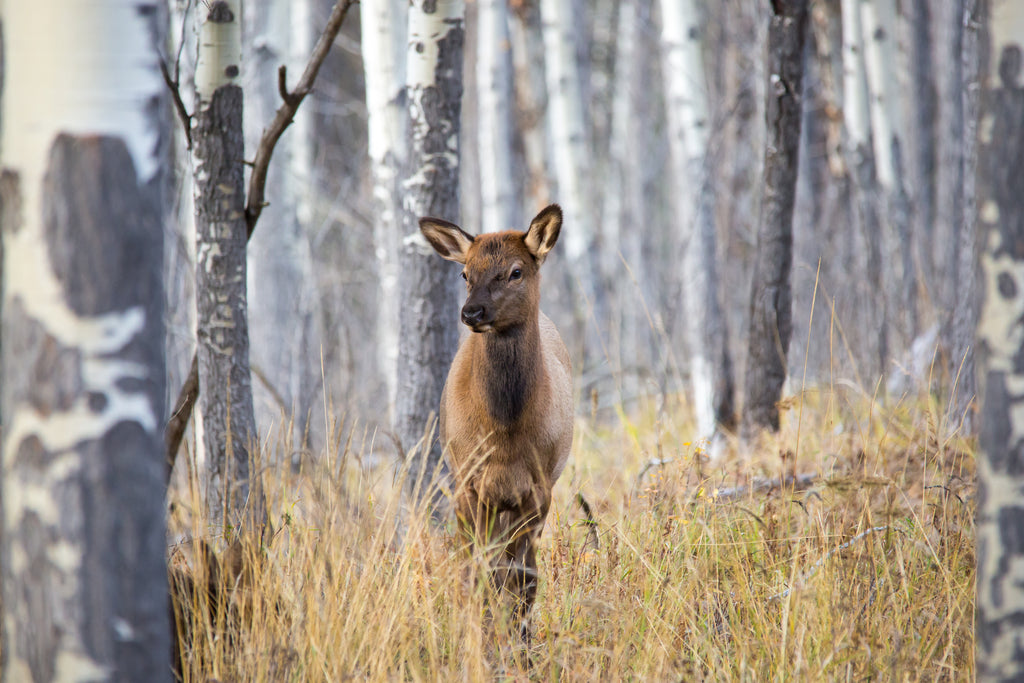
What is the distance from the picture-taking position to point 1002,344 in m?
2.46

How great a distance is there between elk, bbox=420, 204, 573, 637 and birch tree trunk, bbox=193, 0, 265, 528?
938 mm

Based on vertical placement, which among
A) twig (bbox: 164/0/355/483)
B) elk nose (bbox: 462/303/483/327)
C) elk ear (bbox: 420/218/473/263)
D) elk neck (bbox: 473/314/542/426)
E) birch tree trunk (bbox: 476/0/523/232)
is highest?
birch tree trunk (bbox: 476/0/523/232)

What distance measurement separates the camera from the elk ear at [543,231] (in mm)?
4293

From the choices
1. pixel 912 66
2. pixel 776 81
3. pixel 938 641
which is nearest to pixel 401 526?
pixel 938 641

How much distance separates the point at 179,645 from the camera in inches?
118

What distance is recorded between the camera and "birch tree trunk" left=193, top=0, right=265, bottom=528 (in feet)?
13.2

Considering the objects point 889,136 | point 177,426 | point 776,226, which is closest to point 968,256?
point 776,226

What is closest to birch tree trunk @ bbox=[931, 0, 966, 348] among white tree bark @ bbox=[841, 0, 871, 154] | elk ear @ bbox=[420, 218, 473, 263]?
white tree bark @ bbox=[841, 0, 871, 154]

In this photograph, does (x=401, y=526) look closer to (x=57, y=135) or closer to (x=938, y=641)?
(x=938, y=641)

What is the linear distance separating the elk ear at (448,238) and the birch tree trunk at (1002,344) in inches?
97.1

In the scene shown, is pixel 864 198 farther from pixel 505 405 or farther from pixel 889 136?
pixel 505 405

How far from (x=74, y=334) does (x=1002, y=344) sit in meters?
2.44

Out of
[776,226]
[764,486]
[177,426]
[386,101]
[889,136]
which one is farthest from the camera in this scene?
[889,136]

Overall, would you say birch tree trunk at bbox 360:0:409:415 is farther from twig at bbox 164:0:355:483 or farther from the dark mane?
the dark mane
